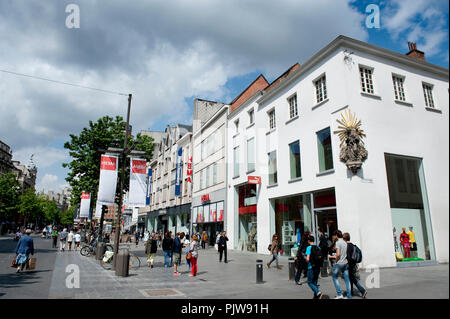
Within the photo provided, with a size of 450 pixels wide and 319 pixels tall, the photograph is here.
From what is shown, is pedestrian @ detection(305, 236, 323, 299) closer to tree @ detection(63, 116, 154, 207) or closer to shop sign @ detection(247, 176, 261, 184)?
shop sign @ detection(247, 176, 261, 184)

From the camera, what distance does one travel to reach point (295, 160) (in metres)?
19.3

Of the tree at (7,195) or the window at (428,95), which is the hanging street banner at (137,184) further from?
the tree at (7,195)

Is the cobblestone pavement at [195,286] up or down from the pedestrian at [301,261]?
down

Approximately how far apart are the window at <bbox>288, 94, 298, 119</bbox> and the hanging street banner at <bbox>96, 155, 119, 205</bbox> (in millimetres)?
11473

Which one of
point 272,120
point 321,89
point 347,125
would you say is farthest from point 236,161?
point 347,125

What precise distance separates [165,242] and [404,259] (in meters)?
10.7

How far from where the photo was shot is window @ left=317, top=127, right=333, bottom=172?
1649 centimetres

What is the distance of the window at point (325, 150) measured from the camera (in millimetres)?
16491

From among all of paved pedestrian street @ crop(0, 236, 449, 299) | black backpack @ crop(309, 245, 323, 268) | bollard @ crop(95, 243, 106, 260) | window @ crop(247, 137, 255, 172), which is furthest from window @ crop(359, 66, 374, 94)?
bollard @ crop(95, 243, 106, 260)

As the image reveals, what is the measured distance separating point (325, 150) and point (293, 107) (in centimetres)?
459

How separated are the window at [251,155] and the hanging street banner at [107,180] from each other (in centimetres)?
1180

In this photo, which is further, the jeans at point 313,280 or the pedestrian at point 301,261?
the pedestrian at point 301,261

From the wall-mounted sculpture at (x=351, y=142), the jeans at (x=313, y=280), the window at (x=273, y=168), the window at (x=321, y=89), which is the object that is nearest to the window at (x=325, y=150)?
the wall-mounted sculpture at (x=351, y=142)

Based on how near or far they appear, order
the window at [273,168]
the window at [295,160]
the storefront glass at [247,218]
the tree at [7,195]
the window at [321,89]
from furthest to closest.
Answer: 1. the tree at [7,195]
2. the storefront glass at [247,218]
3. the window at [273,168]
4. the window at [295,160]
5. the window at [321,89]
